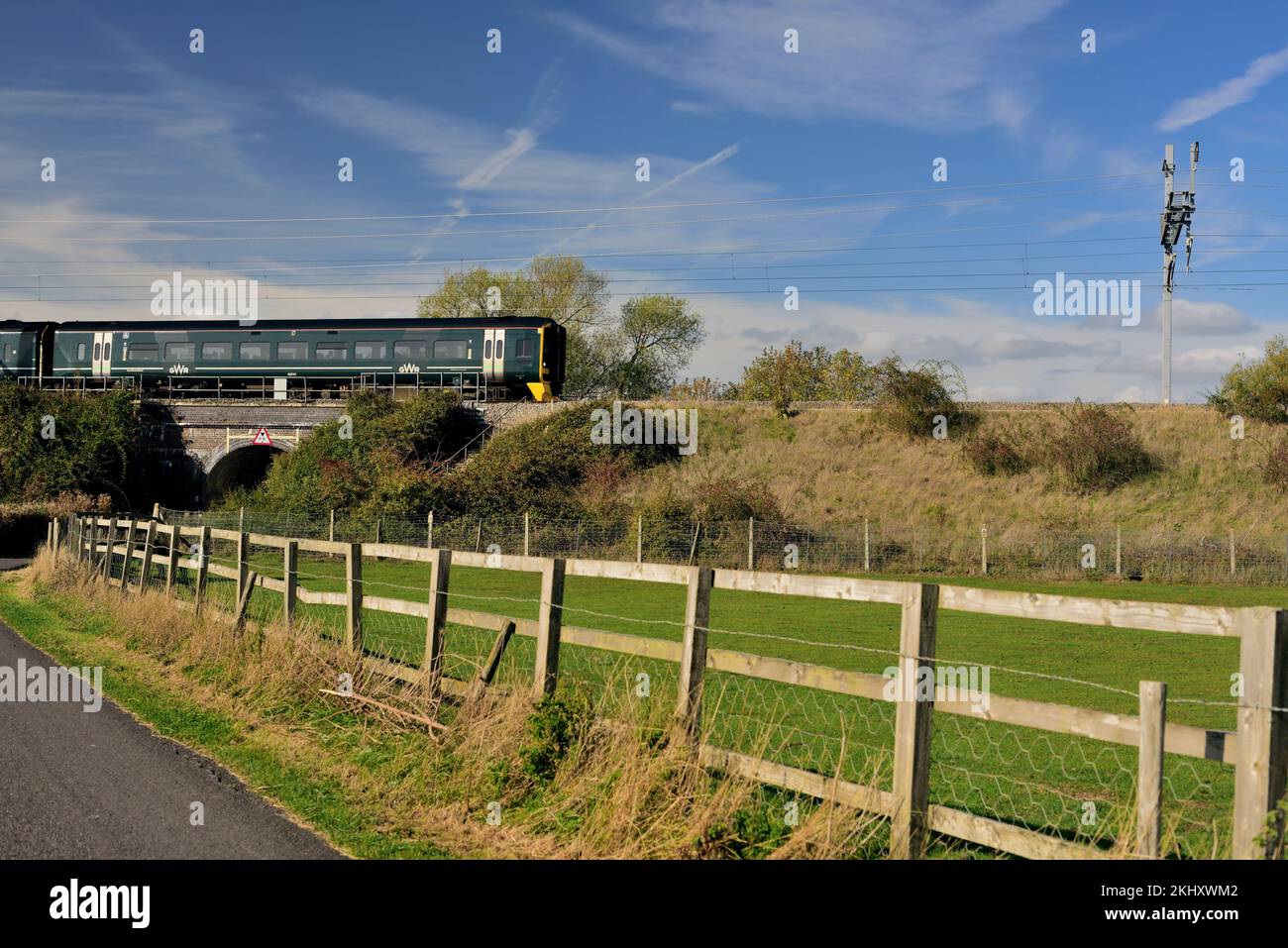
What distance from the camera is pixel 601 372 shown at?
71.6 metres

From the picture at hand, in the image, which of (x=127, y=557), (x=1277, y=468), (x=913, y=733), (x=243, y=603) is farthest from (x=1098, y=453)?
(x=913, y=733)

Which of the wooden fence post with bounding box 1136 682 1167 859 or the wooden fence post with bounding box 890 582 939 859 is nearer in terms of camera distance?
the wooden fence post with bounding box 1136 682 1167 859

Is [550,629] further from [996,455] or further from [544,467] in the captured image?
[996,455]

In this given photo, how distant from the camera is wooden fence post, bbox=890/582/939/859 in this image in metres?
5.18

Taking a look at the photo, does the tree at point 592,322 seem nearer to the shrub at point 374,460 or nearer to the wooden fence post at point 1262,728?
the shrub at point 374,460

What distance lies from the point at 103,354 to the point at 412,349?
48.8 feet

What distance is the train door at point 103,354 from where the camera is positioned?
163 feet

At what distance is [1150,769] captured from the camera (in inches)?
171

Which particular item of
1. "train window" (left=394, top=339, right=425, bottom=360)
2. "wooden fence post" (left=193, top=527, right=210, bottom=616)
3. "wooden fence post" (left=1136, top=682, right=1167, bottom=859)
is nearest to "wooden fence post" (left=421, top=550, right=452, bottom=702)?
"wooden fence post" (left=1136, top=682, right=1167, bottom=859)

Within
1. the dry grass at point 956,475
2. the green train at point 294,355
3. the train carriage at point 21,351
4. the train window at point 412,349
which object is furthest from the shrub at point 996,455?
the train carriage at point 21,351

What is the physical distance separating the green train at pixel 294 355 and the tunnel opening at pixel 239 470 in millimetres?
2923

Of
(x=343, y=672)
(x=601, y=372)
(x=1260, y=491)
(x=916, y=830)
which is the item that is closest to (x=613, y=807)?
(x=916, y=830)

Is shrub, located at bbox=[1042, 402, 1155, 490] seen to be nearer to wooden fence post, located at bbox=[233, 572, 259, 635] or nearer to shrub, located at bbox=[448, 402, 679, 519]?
shrub, located at bbox=[448, 402, 679, 519]

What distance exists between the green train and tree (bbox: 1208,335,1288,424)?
1090 inches
